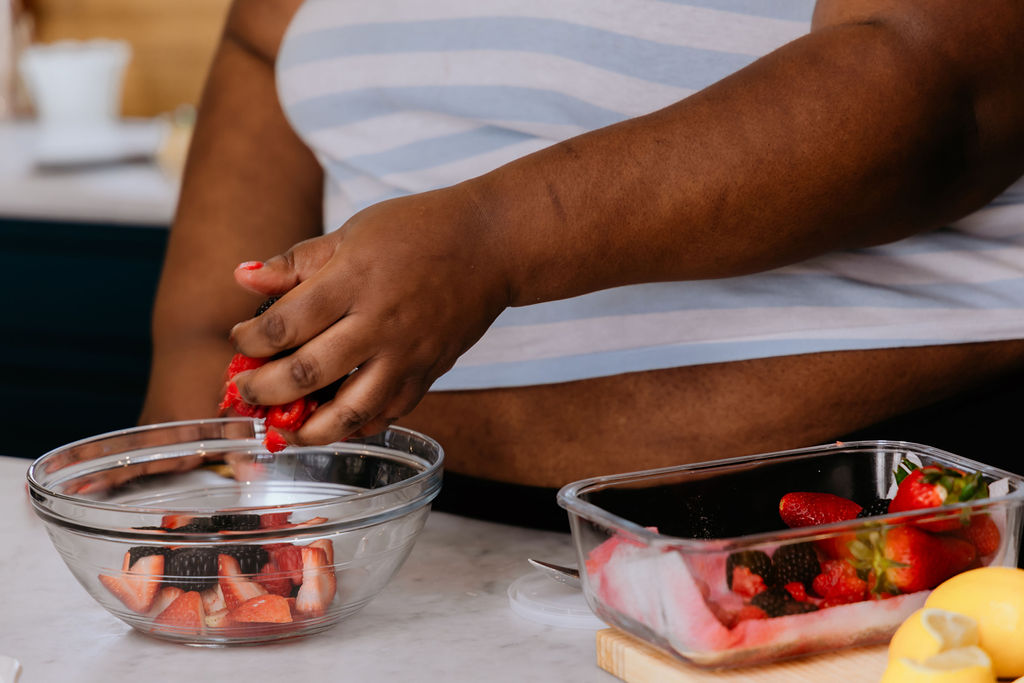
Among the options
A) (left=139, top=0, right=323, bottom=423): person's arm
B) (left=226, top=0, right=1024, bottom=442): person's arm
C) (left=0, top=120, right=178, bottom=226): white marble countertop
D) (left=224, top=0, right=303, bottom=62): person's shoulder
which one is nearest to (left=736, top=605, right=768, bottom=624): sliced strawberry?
(left=226, top=0, right=1024, bottom=442): person's arm

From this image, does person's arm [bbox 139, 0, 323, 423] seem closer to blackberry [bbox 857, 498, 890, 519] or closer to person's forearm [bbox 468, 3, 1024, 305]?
person's forearm [bbox 468, 3, 1024, 305]

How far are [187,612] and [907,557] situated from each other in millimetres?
388

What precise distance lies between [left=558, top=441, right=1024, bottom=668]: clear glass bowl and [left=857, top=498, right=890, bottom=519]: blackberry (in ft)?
0.04

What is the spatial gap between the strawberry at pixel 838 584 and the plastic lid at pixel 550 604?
0.15 m

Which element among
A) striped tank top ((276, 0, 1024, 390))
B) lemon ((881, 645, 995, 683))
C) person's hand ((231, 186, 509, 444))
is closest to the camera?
lemon ((881, 645, 995, 683))

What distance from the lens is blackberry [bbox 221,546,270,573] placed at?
0.65 m

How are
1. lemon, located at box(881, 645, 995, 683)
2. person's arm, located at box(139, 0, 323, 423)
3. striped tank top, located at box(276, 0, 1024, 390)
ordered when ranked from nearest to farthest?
lemon, located at box(881, 645, 995, 683)
striped tank top, located at box(276, 0, 1024, 390)
person's arm, located at box(139, 0, 323, 423)

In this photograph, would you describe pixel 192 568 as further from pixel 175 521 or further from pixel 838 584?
pixel 838 584

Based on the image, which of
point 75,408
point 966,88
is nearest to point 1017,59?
point 966,88

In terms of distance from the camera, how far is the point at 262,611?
0.67 meters

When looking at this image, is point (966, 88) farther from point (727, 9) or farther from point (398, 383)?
point (398, 383)

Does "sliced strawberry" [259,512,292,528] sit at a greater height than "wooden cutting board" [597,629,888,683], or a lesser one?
greater

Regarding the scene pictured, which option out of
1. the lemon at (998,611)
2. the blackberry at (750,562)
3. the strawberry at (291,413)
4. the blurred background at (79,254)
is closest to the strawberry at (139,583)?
the strawberry at (291,413)

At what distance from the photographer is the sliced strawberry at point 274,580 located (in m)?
0.66
